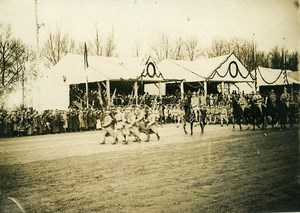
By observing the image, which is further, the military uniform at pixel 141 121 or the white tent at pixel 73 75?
the military uniform at pixel 141 121

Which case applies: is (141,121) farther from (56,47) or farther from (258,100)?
(258,100)

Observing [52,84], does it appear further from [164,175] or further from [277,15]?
[277,15]

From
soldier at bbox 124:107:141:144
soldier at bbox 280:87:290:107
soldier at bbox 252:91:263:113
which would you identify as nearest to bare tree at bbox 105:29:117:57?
soldier at bbox 124:107:141:144

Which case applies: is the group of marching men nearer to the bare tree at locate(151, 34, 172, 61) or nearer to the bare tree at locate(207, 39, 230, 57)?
the bare tree at locate(151, 34, 172, 61)

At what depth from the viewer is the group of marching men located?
8477 mm

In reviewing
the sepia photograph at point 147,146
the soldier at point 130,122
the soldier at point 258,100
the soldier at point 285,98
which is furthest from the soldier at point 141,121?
the soldier at point 258,100

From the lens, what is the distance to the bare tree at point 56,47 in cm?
589

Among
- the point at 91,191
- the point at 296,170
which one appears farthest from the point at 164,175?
the point at 296,170

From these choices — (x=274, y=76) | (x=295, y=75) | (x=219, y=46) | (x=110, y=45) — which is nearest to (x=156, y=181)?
(x=110, y=45)

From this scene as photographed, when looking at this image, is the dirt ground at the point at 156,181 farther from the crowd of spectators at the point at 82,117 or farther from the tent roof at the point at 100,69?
the crowd of spectators at the point at 82,117

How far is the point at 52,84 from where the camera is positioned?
8258 millimetres

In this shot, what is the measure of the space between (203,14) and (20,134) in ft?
27.0

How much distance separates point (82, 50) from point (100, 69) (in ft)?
14.6

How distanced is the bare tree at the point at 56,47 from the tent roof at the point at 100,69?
209mm
